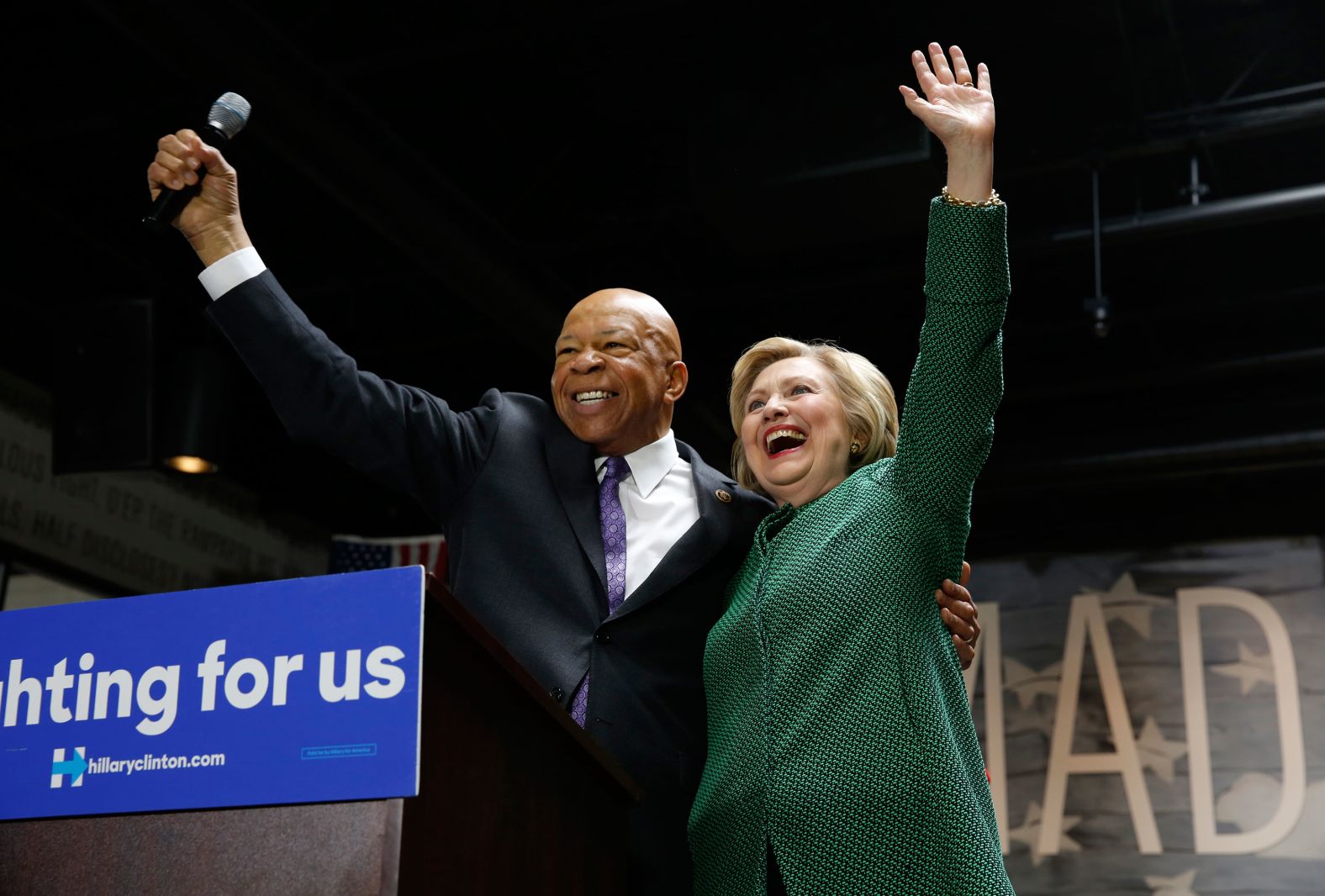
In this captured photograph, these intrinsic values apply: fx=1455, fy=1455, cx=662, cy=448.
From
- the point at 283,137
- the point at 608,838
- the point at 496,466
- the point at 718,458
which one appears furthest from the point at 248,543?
the point at 608,838

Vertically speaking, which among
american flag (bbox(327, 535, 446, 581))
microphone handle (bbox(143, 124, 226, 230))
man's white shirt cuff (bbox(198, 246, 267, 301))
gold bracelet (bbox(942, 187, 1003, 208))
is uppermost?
american flag (bbox(327, 535, 446, 581))

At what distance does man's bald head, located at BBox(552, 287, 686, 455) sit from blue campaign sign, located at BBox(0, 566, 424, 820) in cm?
93

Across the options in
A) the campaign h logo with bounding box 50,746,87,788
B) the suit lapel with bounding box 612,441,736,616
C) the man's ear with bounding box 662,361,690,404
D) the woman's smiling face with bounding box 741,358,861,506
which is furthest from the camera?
the man's ear with bounding box 662,361,690,404

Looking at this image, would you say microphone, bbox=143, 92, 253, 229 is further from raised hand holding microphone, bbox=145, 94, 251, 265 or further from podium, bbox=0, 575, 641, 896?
podium, bbox=0, 575, 641, 896

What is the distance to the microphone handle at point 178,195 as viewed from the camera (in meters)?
1.69

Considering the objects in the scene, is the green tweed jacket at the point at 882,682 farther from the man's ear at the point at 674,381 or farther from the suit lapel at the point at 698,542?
the man's ear at the point at 674,381

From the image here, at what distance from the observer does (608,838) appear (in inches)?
58.6

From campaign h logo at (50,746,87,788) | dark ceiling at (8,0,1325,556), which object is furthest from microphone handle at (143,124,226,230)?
dark ceiling at (8,0,1325,556)

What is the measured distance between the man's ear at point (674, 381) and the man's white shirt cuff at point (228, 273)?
689mm

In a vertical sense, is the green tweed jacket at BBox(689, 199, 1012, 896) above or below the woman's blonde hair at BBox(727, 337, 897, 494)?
below

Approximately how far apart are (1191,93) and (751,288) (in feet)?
5.92

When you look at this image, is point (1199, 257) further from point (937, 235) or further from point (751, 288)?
point (937, 235)

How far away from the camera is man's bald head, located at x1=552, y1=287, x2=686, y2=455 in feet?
6.88

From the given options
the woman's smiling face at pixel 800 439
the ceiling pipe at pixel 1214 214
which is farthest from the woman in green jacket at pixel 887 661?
the ceiling pipe at pixel 1214 214
